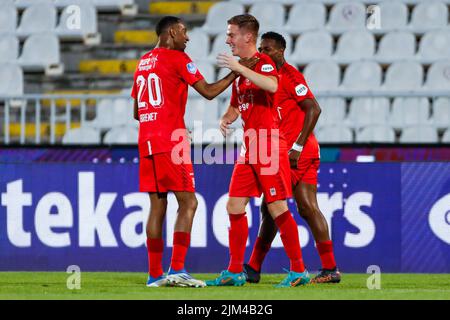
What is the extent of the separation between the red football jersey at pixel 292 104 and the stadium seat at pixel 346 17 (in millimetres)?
4772

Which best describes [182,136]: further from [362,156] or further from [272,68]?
[362,156]

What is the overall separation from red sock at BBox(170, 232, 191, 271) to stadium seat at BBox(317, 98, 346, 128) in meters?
3.50

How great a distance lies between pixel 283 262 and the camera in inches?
399

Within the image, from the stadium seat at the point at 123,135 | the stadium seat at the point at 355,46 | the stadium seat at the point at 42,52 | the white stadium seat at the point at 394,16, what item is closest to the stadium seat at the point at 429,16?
the white stadium seat at the point at 394,16

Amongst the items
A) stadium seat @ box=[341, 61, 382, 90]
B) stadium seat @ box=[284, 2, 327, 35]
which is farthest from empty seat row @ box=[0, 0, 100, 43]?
stadium seat @ box=[341, 61, 382, 90]

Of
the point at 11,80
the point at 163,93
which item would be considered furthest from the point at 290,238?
the point at 11,80

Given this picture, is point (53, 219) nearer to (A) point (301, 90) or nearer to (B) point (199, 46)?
(A) point (301, 90)

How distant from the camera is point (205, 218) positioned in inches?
401

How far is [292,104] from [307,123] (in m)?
0.36

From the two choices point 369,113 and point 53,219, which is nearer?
point 53,219

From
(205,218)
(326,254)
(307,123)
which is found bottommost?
(326,254)

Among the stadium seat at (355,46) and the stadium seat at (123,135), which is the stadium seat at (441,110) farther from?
the stadium seat at (123,135)

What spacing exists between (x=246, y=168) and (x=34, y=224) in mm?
3111
